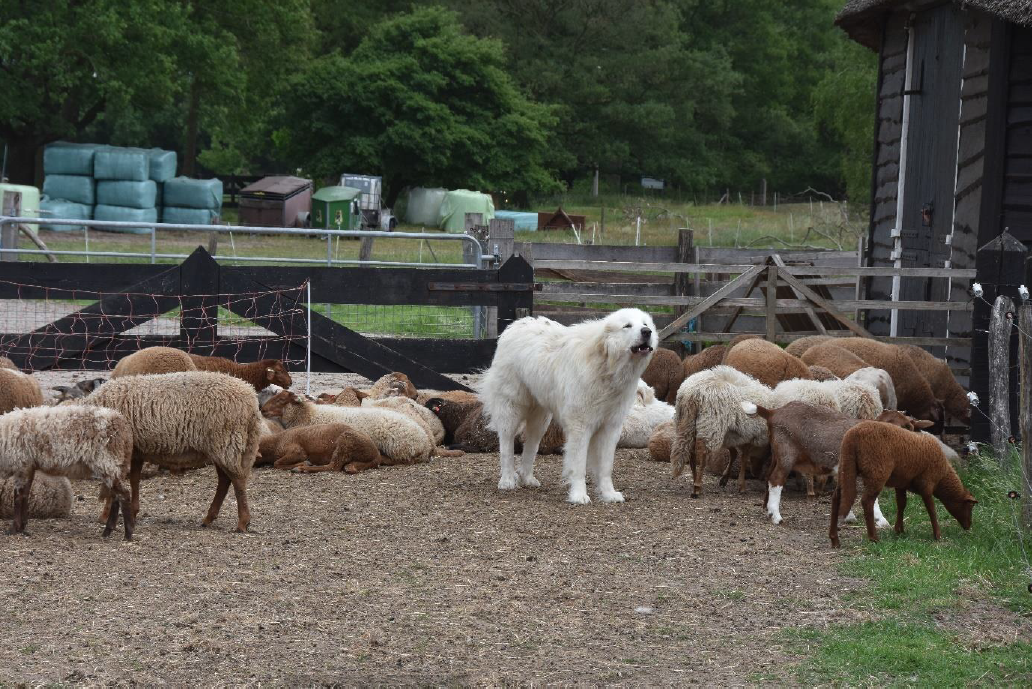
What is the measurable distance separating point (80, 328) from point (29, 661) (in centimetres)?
733

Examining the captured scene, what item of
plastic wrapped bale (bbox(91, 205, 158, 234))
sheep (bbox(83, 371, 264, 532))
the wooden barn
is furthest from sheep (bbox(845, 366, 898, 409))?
plastic wrapped bale (bbox(91, 205, 158, 234))

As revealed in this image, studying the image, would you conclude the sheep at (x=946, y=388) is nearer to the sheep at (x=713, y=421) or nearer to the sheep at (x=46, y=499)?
the sheep at (x=713, y=421)

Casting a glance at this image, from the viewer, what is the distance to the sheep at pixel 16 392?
373 inches

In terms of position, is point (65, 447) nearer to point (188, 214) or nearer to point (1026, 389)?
point (1026, 389)

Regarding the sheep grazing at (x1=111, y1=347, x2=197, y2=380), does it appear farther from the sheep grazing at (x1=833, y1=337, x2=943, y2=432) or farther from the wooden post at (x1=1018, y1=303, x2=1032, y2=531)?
the wooden post at (x1=1018, y1=303, x2=1032, y2=531)

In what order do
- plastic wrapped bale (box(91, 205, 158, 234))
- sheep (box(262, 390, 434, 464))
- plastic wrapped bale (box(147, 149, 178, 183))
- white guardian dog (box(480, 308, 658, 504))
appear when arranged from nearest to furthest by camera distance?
white guardian dog (box(480, 308, 658, 504)) < sheep (box(262, 390, 434, 464)) < plastic wrapped bale (box(91, 205, 158, 234)) < plastic wrapped bale (box(147, 149, 178, 183))

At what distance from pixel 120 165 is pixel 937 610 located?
115ft

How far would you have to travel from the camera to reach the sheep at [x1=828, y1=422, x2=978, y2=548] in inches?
297

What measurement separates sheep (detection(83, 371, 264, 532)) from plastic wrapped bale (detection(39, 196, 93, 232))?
2914cm

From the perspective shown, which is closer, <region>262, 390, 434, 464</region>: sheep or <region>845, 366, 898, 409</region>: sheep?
<region>262, 390, 434, 464</region>: sheep

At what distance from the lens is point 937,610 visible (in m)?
6.24

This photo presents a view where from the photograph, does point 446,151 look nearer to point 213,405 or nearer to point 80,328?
point 80,328

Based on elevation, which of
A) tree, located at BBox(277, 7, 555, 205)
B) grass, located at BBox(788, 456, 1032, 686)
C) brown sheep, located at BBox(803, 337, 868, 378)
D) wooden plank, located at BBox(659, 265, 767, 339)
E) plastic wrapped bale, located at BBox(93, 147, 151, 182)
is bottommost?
grass, located at BBox(788, 456, 1032, 686)

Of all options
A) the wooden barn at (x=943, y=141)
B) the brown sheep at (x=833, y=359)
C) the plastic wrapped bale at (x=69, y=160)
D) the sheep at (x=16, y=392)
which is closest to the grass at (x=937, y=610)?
the brown sheep at (x=833, y=359)
